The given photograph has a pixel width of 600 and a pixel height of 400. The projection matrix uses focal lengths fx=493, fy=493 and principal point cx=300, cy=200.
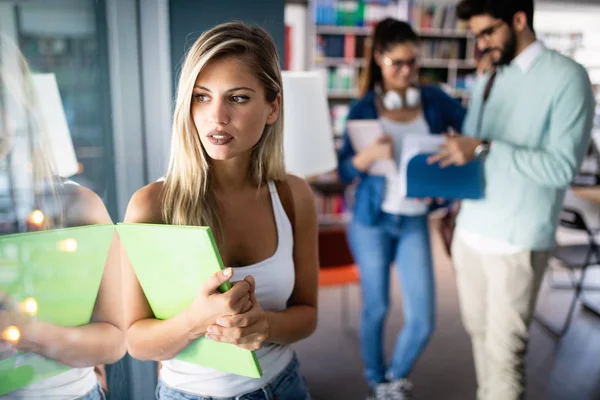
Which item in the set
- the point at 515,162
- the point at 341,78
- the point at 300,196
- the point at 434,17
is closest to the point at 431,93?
the point at 515,162

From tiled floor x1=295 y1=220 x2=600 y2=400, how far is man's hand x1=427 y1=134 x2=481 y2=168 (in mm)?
1242

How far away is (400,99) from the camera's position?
→ 6.46 ft

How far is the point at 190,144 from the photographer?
59cm

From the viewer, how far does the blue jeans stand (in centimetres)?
201

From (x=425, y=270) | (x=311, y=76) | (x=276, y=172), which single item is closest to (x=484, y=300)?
(x=425, y=270)

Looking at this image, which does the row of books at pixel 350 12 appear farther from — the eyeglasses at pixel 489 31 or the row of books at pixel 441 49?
the eyeglasses at pixel 489 31

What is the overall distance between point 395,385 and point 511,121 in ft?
4.06

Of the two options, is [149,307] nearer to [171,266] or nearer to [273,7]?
[171,266]

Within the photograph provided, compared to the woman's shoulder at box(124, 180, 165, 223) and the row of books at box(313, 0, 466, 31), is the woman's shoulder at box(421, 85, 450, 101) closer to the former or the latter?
the woman's shoulder at box(124, 180, 165, 223)

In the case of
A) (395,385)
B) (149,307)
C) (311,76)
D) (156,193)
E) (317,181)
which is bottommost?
(395,385)

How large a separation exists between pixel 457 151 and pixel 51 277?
1.44 meters

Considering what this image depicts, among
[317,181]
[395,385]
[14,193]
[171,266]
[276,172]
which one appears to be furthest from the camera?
[317,181]

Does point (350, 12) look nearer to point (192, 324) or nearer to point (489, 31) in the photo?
point (489, 31)

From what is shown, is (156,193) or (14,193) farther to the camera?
(156,193)
